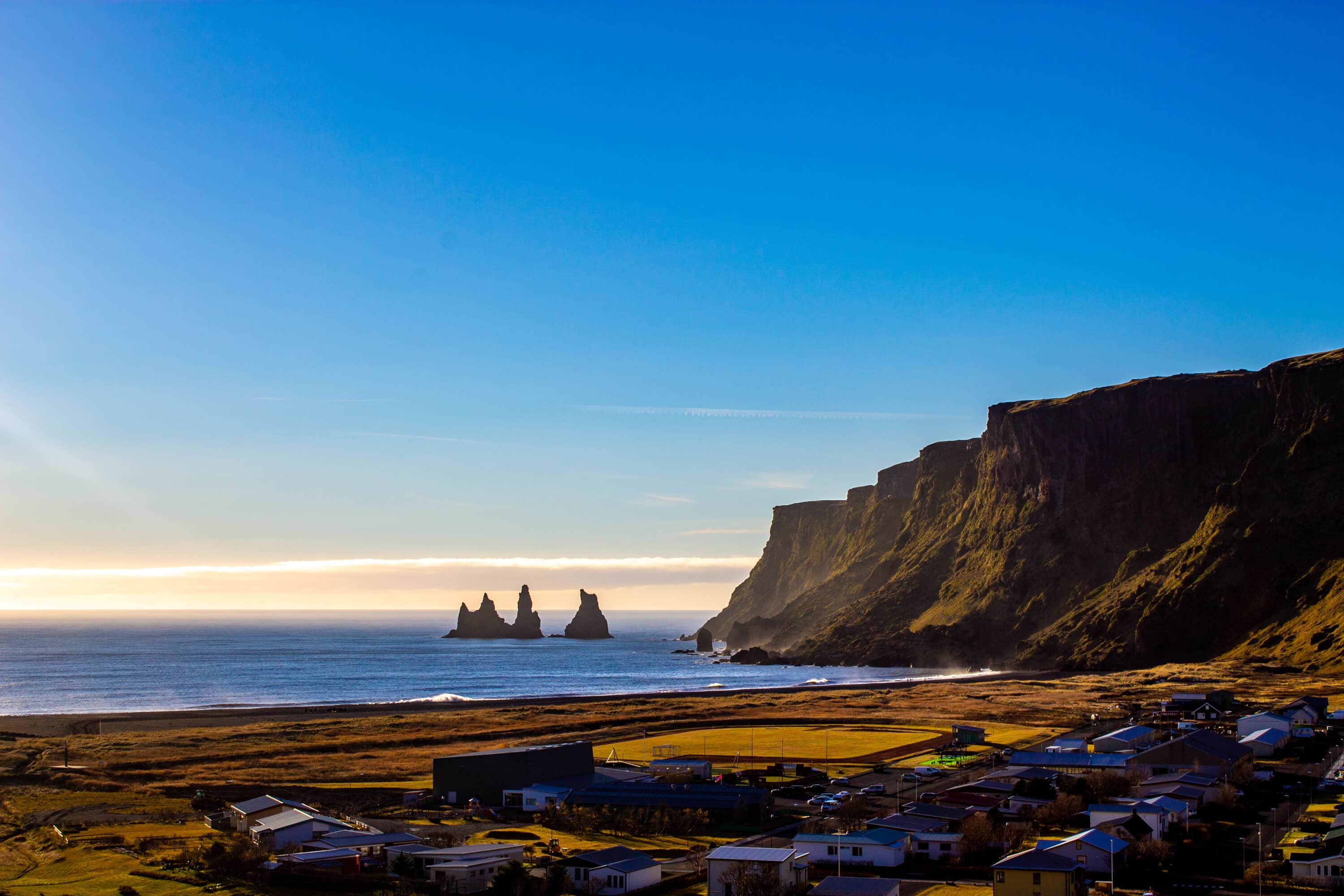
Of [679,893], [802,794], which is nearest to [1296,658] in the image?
[802,794]

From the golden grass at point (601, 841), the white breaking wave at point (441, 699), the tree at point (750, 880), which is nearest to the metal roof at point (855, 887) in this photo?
the tree at point (750, 880)

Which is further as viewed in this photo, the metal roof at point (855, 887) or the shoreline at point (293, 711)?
the shoreline at point (293, 711)

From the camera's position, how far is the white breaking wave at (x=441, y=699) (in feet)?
433

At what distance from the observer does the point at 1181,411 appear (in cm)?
→ 17750

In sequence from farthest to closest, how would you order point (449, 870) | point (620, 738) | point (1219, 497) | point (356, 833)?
point (1219, 497) < point (620, 738) < point (356, 833) < point (449, 870)

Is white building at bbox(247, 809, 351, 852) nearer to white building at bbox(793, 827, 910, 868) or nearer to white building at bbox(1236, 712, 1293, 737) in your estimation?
white building at bbox(793, 827, 910, 868)

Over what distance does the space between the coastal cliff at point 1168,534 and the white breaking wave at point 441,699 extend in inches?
3180

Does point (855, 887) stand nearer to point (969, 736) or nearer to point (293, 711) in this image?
point (969, 736)

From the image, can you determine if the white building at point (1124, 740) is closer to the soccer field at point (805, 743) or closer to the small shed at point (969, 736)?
the soccer field at point (805, 743)

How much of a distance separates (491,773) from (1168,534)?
456 ft

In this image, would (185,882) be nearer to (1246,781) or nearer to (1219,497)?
(1246,781)

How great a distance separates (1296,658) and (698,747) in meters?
82.9

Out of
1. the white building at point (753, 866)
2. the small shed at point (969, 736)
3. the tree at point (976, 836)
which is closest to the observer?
the white building at point (753, 866)

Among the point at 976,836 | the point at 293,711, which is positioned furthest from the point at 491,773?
the point at 293,711
